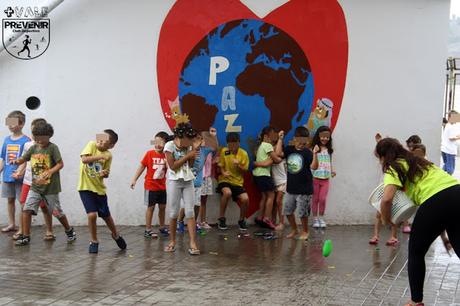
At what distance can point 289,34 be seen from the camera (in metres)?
9.91

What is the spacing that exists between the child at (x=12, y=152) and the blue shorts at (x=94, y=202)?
5.58ft

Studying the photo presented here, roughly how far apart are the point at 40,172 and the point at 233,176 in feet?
9.49

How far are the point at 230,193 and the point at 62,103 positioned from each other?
2933 mm

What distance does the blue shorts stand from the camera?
811 cm

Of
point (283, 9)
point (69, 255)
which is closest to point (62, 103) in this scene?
A: point (69, 255)

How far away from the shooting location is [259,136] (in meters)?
9.95

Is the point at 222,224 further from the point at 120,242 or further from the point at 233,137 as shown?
the point at 120,242

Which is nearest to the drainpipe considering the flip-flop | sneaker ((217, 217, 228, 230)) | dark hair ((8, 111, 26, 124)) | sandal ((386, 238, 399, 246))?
dark hair ((8, 111, 26, 124))

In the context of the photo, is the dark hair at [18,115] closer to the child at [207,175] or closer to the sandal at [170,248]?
the child at [207,175]

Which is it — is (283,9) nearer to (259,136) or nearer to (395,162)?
(259,136)

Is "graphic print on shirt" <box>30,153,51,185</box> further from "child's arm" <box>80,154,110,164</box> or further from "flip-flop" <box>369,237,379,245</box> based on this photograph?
"flip-flop" <box>369,237,379,245</box>

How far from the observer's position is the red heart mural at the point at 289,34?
981 cm

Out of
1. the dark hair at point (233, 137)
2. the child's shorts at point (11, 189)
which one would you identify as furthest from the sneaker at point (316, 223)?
the child's shorts at point (11, 189)

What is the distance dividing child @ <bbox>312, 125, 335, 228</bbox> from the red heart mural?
31cm
